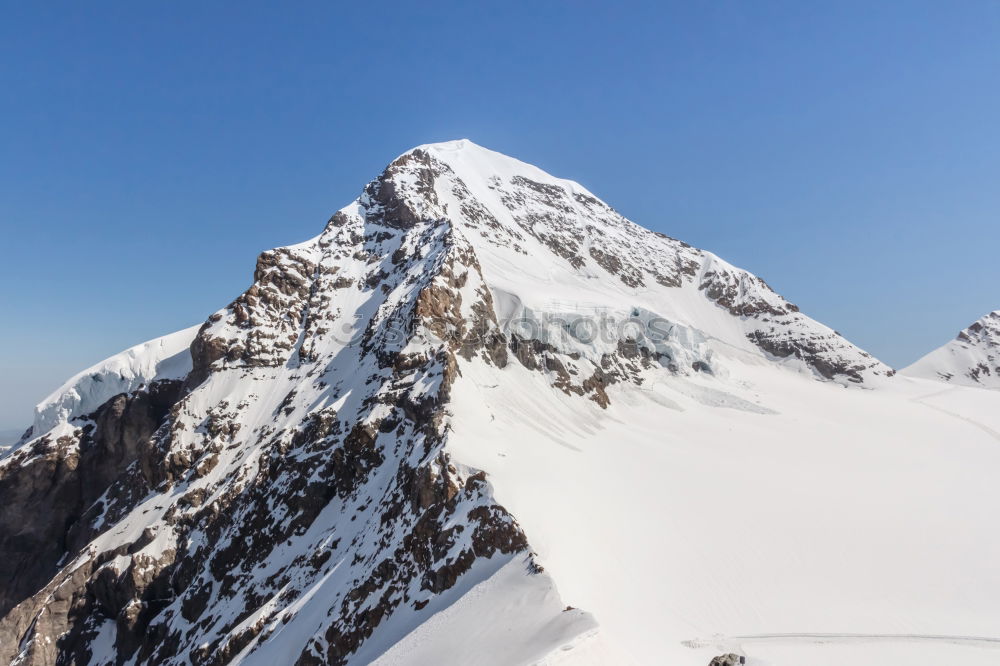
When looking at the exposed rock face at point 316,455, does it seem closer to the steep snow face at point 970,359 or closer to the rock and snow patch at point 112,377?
the rock and snow patch at point 112,377

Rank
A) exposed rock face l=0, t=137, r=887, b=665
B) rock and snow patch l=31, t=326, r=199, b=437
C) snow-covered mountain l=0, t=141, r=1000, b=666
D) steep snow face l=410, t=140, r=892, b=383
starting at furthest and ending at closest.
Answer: steep snow face l=410, t=140, r=892, b=383 → rock and snow patch l=31, t=326, r=199, b=437 → exposed rock face l=0, t=137, r=887, b=665 → snow-covered mountain l=0, t=141, r=1000, b=666

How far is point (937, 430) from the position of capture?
223ft

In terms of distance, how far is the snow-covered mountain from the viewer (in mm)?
27766

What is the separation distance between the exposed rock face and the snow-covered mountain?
0.95 feet

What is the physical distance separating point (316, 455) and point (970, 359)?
13109cm

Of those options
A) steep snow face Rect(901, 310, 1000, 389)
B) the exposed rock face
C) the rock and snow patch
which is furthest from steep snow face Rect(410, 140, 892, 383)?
the rock and snow patch

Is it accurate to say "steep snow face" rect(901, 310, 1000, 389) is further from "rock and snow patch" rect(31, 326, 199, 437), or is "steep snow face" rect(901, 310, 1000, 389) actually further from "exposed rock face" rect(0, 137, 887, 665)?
"rock and snow patch" rect(31, 326, 199, 437)

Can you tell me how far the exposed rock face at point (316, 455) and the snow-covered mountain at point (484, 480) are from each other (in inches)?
11.5

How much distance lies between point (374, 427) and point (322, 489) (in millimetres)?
7380

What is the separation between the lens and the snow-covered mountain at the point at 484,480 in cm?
2777

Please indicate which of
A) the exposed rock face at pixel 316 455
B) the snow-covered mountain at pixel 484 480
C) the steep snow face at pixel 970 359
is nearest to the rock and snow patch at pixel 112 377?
the snow-covered mountain at pixel 484 480

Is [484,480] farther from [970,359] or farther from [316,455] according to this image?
[970,359]

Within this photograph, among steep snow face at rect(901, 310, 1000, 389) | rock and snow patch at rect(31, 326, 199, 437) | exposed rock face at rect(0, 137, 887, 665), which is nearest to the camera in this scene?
exposed rock face at rect(0, 137, 887, 665)

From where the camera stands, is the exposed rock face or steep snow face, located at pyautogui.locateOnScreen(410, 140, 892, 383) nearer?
the exposed rock face
